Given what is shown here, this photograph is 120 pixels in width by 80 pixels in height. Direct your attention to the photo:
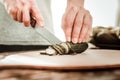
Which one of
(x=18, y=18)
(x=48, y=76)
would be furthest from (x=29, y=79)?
(x=18, y=18)

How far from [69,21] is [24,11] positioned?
4.9 inches

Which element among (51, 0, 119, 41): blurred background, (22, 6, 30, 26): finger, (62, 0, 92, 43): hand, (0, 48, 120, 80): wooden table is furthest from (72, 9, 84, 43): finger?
(51, 0, 119, 41): blurred background

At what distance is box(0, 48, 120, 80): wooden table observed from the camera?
0.34 m

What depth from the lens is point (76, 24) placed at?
2.13 ft

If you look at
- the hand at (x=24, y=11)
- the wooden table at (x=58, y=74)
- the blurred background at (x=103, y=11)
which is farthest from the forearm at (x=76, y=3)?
the blurred background at (x=103, y=11)

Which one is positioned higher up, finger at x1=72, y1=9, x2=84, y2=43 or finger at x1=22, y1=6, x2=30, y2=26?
finger at x1=22, y1=6, x2=30, y2=26

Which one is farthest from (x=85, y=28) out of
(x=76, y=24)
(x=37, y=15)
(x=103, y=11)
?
(x=103, y=11)

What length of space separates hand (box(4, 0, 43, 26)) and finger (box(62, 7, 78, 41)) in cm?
8

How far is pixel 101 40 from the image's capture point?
803mm

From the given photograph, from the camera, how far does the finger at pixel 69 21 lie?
65 centimetres

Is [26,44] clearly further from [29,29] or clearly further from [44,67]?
[44,67]

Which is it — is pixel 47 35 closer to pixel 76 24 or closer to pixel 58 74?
pixel 76 24

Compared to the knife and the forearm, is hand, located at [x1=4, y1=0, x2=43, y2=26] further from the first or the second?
the forearm

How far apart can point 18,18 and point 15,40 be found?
194 mm
